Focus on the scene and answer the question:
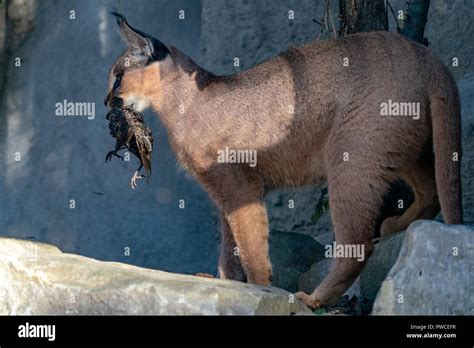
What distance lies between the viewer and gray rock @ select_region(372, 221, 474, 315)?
6.03 meters

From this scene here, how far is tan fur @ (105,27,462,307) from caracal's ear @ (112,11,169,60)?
0.27ft

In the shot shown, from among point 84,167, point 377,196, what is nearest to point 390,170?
point 377,196

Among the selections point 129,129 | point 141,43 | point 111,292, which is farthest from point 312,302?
point 141,43

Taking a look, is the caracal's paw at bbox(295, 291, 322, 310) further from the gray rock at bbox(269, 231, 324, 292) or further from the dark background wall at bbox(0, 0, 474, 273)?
the dark background wall at bbox(0, 0, 474, 273)

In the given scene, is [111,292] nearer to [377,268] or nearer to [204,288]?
[204,288]

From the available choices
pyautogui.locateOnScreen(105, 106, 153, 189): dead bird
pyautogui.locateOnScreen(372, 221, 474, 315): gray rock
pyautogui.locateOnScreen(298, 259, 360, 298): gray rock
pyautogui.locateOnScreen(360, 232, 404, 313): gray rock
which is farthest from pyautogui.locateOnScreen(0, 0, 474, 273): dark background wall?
pyautogui.locateOnScreen(372, 221, 474, 315): gray rock

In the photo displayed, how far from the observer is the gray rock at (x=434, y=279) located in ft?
19.8

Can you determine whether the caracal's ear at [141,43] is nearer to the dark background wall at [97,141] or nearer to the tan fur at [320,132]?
the tan fur at [320,132]

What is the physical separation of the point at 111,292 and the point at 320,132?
215cm

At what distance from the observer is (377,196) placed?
6.96 meters

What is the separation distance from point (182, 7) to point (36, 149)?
92.4 inches

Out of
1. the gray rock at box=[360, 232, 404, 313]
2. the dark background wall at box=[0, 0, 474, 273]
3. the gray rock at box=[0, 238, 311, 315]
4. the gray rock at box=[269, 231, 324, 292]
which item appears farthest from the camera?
the dark background wall at box=[0, 0, 474, 273]

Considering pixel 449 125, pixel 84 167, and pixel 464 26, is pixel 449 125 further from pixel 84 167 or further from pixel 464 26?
pixel 84 167

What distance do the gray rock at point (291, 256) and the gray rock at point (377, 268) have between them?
0.86 meters
